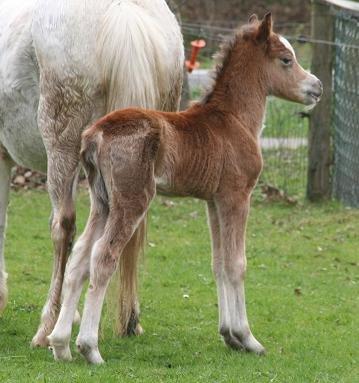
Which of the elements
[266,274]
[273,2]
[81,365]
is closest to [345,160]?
[266,274]

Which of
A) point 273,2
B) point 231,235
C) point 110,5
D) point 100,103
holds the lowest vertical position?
point 273,2

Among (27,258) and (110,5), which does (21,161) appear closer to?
(110,5)

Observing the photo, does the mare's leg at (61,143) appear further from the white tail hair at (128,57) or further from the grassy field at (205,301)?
the grassy field at (205,301)

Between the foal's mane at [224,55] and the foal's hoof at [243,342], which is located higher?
the foal's mane at [224,55]

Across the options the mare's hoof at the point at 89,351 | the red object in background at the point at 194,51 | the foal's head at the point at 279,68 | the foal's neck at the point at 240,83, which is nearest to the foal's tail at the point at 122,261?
the mare's hoof at the point at 89,351

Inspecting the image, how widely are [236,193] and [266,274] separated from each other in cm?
303

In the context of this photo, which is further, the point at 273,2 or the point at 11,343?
the point at 273,2

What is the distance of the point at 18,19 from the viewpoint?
669 cm

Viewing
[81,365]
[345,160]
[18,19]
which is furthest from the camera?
[345,160]

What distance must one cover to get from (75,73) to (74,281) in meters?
1.22

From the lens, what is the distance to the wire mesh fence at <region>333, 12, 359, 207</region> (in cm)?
1109

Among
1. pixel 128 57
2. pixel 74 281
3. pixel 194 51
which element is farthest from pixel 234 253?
pixel 194 51

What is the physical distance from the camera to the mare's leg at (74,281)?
563 centimetres

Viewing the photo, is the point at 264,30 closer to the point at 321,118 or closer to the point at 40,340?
the point at 40,340
